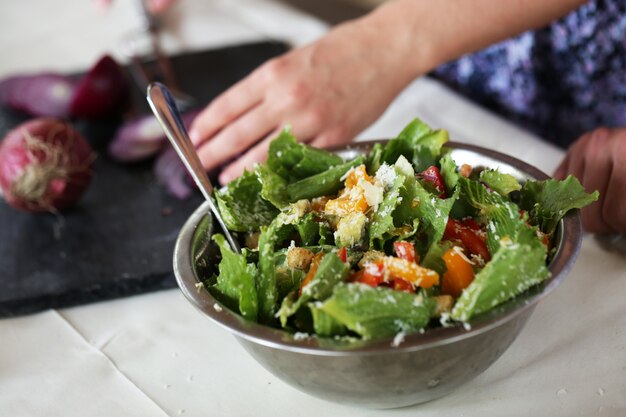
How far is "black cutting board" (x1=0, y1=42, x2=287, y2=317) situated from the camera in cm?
110

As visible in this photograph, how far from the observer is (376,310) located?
0.67m

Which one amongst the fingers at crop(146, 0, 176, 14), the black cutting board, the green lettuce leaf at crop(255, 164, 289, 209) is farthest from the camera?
the fingers at crop(146, 0, 176, 14)

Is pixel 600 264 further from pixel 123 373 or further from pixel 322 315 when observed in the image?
pixel 123 373

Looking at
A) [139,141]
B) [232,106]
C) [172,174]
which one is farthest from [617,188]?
[139,141]

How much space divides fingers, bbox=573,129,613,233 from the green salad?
0.55 feet

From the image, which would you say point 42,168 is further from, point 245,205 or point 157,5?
point 157,5

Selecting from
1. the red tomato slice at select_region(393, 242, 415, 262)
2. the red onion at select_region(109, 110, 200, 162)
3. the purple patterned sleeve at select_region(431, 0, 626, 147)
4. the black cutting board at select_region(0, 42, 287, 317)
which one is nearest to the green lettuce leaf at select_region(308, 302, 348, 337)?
the red tomato slice at select_region(393, 242, 415, 262)

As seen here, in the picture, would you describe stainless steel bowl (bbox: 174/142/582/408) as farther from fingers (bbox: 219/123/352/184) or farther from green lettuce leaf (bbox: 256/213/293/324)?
fingers (bbox: 219/123/352/184)

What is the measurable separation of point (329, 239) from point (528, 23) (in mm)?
619

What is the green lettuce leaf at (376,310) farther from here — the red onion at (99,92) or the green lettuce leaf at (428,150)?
the red onion at (99,92)

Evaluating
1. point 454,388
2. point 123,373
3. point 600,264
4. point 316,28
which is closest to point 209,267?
point 123,373

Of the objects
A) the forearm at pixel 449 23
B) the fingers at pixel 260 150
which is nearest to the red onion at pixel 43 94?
the fingers at pixel 260 150

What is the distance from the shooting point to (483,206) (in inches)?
31.8


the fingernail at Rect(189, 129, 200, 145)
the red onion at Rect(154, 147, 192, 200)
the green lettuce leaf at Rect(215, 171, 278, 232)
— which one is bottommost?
the red onion at Rect(154, 147, 192, 200)
